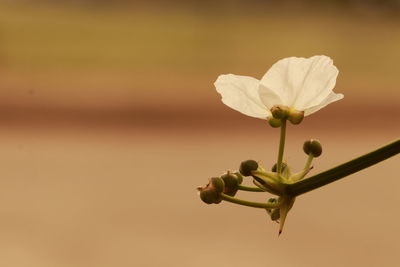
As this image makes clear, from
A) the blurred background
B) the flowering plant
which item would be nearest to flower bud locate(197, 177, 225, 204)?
the flowering plant

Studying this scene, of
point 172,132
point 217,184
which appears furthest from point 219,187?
point 172,132

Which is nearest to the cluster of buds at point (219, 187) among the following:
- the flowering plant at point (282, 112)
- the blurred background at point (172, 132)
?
the flowering plant at point (282, 112)

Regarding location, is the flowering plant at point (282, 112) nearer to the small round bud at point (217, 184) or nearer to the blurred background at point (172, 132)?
the small round bud at point (217, 184)

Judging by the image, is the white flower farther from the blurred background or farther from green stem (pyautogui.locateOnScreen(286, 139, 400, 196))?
the blurred background

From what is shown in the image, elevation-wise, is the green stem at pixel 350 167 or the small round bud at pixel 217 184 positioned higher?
the green stem at pixel 350 167

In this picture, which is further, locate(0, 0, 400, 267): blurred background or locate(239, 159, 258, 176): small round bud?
locate(0, 0, 400, 267): blurred background

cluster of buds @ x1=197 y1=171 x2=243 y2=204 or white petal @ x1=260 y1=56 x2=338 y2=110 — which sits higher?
white petal @ x1=260 y1=56 x2=338 y2=110

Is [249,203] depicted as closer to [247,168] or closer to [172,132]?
[247,168]
